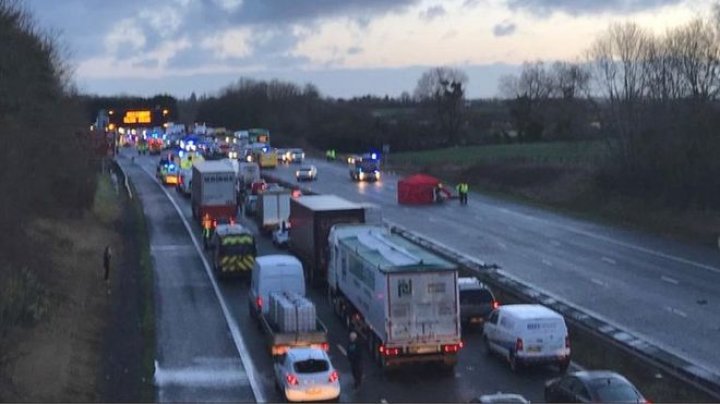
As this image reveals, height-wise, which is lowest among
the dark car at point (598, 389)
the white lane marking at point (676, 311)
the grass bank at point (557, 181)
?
the grass bank at point (557, 181)

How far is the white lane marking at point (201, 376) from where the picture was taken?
2562cm

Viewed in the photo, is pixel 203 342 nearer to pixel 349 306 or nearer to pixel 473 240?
pixel 349 306

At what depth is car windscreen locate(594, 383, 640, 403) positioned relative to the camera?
763 inches

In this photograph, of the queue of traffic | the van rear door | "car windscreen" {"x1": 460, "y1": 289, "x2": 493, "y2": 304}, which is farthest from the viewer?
"car windscreen" {"x1": 460, "y1": 289, "x2": 493, "y2": 304}

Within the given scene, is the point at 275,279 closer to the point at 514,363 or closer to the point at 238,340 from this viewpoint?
the point at 238,340

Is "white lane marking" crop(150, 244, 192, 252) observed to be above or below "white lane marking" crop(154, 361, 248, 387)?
below

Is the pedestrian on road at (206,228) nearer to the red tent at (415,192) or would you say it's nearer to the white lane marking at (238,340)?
the white lane marking at (238,340)

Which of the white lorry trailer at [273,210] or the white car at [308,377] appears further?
the white lorry trailer at [273,210]

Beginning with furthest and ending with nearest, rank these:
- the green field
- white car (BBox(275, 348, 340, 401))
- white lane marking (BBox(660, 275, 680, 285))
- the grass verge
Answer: the green field
white lane marking (BBox(660, 275, 680, 285))
the grass verge
white car (BBox(275, 348, 340, 401))

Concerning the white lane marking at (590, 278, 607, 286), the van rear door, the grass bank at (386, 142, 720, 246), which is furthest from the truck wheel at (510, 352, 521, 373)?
the grass bank at (386, 142, 720, 246)

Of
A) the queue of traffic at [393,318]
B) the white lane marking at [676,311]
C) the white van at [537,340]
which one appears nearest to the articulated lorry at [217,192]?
the queue of traffic at [393,318]

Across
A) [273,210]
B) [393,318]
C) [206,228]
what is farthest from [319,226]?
[273,210]

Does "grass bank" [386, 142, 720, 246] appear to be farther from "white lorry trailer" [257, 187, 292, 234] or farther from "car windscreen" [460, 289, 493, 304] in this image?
"car windscreen" [460, 289, 493, 304]

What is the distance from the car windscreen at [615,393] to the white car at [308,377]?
5725 millimetres
